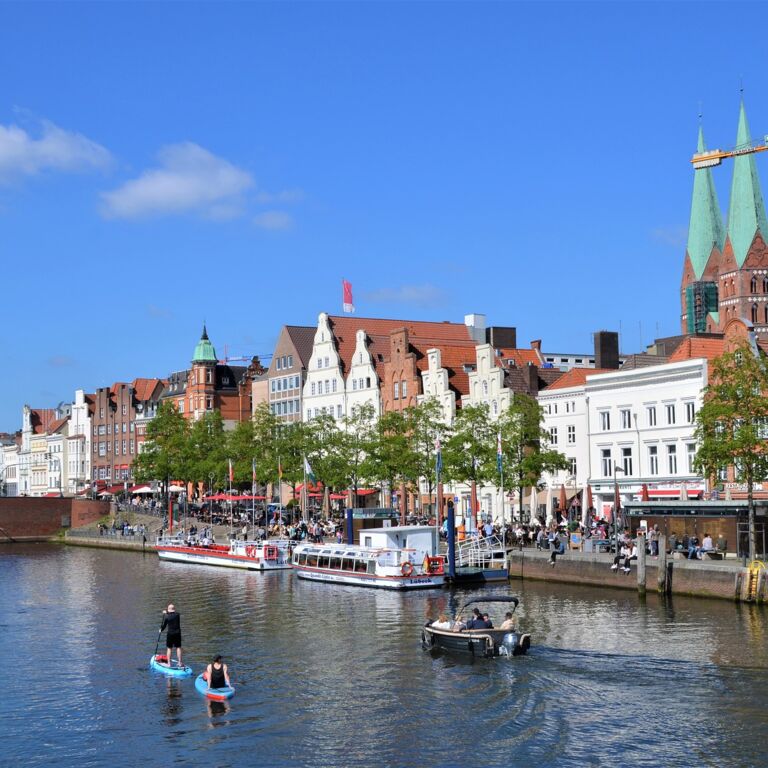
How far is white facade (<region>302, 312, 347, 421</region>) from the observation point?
144 meters

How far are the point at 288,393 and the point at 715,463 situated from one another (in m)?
89.9

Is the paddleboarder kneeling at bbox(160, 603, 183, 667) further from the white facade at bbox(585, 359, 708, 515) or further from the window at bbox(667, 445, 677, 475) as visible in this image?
the window at bbox(667, 445, 677, 475)

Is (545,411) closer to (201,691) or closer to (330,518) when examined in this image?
(330,518)

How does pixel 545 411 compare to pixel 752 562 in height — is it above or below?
above

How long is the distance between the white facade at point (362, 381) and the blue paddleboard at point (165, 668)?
8389cm

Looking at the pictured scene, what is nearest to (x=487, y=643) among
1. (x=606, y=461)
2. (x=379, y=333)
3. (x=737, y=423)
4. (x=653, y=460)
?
(x=737, y=423)

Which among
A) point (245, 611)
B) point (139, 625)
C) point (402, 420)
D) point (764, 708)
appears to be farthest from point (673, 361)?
point (764, 708)

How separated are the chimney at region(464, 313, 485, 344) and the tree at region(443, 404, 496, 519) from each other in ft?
149

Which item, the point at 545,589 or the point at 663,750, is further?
the point at 545,589

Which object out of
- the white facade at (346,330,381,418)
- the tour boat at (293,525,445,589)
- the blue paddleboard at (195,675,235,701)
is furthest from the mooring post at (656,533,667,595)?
the white facade at (346,330,381,418)

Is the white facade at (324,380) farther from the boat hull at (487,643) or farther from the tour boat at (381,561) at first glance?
the boat hull at (487,643)

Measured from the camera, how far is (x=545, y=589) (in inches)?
2975

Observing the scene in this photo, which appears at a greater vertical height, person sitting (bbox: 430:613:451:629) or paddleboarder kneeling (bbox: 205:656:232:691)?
person sitting (bbox: 430:613:451:629)

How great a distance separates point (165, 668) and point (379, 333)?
323ft
